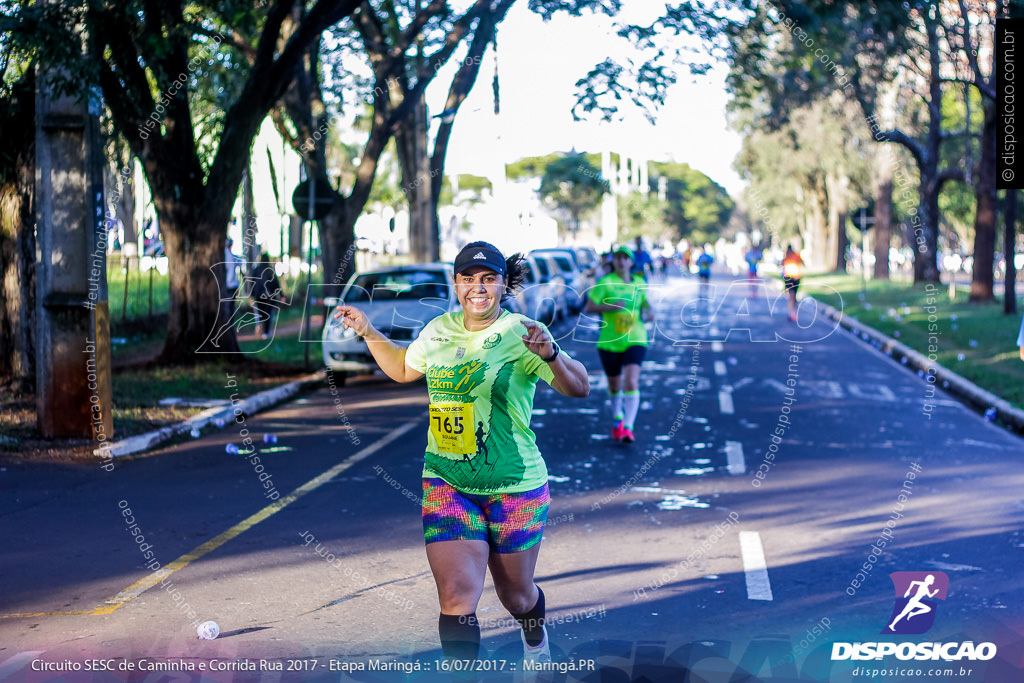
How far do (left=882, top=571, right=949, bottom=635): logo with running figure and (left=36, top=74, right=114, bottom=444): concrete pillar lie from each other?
7646 mm

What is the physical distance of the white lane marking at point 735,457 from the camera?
10.3m

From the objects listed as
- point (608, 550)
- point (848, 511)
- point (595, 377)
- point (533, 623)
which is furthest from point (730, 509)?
point (595, 377)

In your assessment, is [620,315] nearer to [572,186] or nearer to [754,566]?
[754,566]

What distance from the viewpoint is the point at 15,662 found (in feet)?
→ 17.1

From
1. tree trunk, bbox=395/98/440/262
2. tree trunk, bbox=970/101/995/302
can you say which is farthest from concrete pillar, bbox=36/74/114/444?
tree trunk, bbox=970/101/995/302

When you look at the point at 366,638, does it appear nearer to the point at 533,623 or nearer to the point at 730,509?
the point at 533,623

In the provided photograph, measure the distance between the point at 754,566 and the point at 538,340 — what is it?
3319 mm

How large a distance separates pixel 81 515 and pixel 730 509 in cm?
463

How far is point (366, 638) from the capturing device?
18.6ft

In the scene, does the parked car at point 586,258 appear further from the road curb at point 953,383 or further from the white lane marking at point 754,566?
the white lane marking at point 754,566

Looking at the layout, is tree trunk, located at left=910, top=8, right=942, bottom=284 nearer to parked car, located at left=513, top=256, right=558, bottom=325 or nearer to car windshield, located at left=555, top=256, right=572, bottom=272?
car windshield, located at left=555, top=256, right=572, bottom=272

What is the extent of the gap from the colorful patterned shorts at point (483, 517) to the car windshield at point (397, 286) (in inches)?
511

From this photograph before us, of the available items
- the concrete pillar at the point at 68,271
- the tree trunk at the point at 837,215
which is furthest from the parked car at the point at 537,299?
the tree trunk at the point at 837,215

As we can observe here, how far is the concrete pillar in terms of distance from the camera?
11.3m
